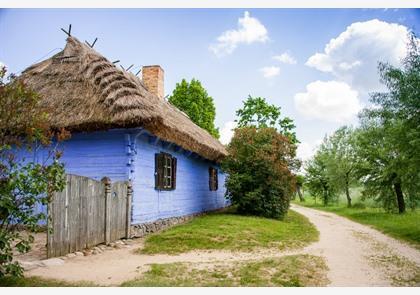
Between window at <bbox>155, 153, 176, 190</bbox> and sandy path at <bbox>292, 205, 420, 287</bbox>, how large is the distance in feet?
15.8

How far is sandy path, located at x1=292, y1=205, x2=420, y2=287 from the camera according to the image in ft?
21.3

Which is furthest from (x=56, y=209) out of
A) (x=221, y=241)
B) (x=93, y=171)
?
(x=221, y=241)

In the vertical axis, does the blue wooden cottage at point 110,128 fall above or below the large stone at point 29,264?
above

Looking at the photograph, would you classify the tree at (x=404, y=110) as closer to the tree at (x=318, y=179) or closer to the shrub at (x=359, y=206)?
the shrub at (x=359, y=206)

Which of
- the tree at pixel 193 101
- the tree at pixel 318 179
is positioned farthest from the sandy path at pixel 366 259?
the tree at pixel 318 179

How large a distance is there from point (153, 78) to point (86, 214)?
10.6 metres

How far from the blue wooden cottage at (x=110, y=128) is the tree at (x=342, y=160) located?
46.3ft

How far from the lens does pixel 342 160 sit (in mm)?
27984

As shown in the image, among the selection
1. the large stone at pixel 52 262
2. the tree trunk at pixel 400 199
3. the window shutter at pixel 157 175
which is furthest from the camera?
the tree trunk at pixel 400 199

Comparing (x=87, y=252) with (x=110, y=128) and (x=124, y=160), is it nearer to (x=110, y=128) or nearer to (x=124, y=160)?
(x=124, y=160)

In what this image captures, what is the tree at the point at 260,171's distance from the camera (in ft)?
52.4

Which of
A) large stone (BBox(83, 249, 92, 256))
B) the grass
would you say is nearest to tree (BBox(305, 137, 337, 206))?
the grass

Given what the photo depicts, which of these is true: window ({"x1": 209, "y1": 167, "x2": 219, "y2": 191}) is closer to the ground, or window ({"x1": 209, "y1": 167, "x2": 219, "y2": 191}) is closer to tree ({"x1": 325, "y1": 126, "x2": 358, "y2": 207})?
tree ({"x1": 325, "y1": 126, "x2": 358, "y2": 207})

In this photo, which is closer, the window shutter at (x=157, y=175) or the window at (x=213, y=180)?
the window shutter at (x=157, y=175)
